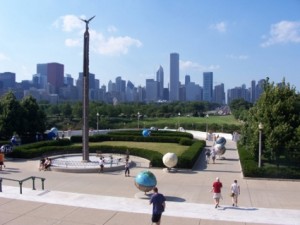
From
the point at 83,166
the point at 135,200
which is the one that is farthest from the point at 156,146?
the point at 135,200

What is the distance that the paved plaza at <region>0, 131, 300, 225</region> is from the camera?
14969 millimetres

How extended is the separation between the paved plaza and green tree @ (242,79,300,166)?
314cm

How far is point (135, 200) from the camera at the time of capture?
18109 mm

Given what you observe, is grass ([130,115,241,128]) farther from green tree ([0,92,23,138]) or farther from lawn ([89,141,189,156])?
green tree ([0,92,23,138])

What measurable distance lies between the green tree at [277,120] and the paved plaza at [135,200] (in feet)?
10.3

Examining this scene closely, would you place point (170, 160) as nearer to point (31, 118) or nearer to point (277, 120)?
point (277, 120)

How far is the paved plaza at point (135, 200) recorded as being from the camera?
14969 millimetres

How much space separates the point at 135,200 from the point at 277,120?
45.5ft

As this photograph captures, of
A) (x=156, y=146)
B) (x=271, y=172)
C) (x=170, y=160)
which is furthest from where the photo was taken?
(x=156, y=146)

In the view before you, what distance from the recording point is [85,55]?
29.9 meters

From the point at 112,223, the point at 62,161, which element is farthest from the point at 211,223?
the point at 62,161

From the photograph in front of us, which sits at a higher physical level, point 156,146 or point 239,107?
point 239,107

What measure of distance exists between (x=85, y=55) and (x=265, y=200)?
1701 centimetres

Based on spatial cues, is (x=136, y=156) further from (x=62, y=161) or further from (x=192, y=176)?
(x=192, y=176)
